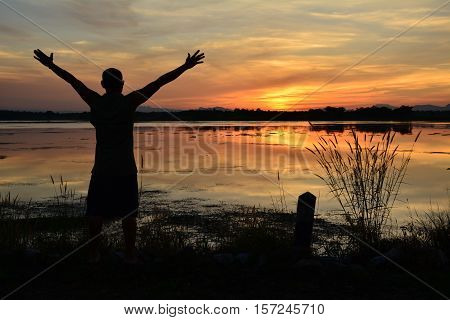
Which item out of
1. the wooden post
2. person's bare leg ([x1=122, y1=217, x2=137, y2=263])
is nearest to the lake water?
the wooden post

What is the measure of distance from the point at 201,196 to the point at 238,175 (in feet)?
12.7

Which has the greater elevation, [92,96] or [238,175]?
[92,96]

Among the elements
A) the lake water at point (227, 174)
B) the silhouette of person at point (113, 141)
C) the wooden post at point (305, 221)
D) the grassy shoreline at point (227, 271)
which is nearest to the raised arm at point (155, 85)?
the silhouette of person at point (113, 141)

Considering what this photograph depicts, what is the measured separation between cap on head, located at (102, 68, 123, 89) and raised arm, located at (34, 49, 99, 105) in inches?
7.6

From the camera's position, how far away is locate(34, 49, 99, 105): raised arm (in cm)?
577

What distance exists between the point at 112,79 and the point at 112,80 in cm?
1

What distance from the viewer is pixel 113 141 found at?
5.65m

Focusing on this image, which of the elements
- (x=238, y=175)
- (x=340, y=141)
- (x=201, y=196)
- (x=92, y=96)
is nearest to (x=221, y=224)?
(x=201, y=196)

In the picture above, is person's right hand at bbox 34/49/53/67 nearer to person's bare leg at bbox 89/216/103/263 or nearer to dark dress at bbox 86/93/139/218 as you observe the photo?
dark dress at bbox 86/93/139/218

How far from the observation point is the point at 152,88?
5539 mm

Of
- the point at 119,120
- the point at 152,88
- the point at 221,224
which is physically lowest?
the point at 221,224

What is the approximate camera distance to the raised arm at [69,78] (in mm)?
5773

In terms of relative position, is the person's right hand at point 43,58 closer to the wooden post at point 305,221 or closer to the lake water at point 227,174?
the wooden post at point 305,221

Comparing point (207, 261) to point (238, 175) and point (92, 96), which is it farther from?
point (238, 175)
